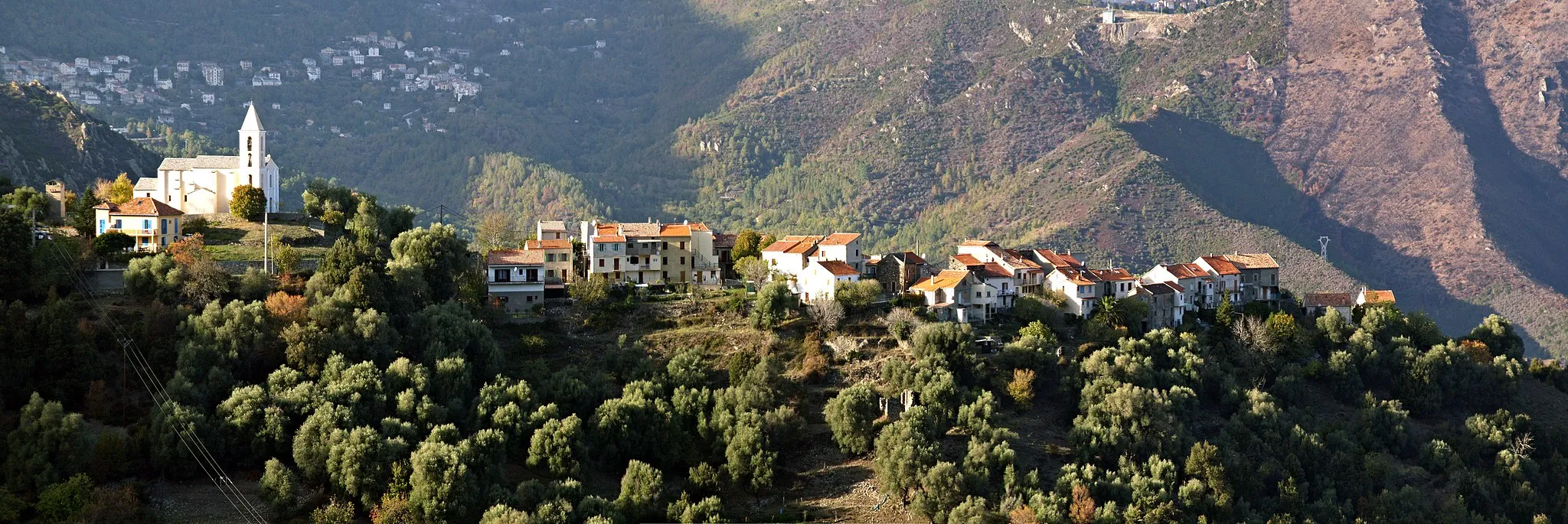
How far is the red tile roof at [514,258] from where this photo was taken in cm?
6656

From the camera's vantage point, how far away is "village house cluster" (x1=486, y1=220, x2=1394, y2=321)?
6669 cm

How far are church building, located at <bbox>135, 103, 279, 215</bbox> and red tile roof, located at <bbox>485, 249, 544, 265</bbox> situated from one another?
13.1m

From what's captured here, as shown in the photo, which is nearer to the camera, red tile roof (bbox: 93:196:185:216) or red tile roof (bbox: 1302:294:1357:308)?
red tile roof (bbox: 93:196:185:216)

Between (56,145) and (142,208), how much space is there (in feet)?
139

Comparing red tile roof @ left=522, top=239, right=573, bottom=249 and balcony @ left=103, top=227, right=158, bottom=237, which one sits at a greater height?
balcony @ left=103, top=227, right=158, bottom=237

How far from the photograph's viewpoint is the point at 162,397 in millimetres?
52000

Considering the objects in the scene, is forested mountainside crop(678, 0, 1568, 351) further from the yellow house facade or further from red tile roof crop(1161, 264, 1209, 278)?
the yellow house facade

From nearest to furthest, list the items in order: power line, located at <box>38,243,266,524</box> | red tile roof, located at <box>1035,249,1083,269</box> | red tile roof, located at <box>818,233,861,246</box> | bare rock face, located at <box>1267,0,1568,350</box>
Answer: power line, located at <box>38,243,266,524</box> < red tile roof, located at <box>818,233,861,246</box> < red tile roof, located at <box>1035,249,1083,269</box> < bare rock face, located at <box>1267,0,1568,350</box>

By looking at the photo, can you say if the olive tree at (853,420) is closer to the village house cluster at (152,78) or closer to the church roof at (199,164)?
the church roof at (199,164)

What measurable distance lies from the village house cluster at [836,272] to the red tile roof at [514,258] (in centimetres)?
6

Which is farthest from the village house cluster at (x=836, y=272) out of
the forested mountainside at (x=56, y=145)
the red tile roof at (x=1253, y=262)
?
the forested mountainside at (x=56, y=145)

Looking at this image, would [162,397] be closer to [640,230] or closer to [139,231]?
[139,231]

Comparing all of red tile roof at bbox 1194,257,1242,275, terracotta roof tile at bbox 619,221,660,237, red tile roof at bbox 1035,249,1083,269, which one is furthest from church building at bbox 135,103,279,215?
red tile roof at bbox 1194,257,1242,275

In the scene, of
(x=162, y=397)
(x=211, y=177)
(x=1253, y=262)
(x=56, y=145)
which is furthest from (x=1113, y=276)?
(x=56, y=145)
